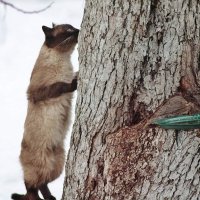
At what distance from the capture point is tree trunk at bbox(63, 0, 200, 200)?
2217 millimetres

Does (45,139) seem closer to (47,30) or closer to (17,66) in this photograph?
(47,30)

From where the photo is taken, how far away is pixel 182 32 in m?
2.21

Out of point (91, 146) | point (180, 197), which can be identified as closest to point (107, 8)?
point (91, 146)

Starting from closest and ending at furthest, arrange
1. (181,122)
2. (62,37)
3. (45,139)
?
(181,122)
(45,139)
(62,37)

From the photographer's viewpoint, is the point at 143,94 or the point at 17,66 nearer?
the point at 143,94

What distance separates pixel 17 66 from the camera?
654 centimetres

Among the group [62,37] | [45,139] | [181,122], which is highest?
[62,37]

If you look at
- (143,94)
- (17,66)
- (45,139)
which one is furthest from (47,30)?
(17,66)

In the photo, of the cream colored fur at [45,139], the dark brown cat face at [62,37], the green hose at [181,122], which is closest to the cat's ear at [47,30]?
the dark brown cat face at [62,37]

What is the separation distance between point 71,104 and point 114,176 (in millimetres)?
1610

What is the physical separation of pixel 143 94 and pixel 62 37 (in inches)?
72.0

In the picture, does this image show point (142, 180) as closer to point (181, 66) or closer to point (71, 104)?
point (181, 66)

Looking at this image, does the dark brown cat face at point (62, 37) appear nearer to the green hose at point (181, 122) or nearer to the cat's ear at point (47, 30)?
the cat's ear at point (47, 30)

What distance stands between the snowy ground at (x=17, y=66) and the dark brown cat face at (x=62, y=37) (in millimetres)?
1273
